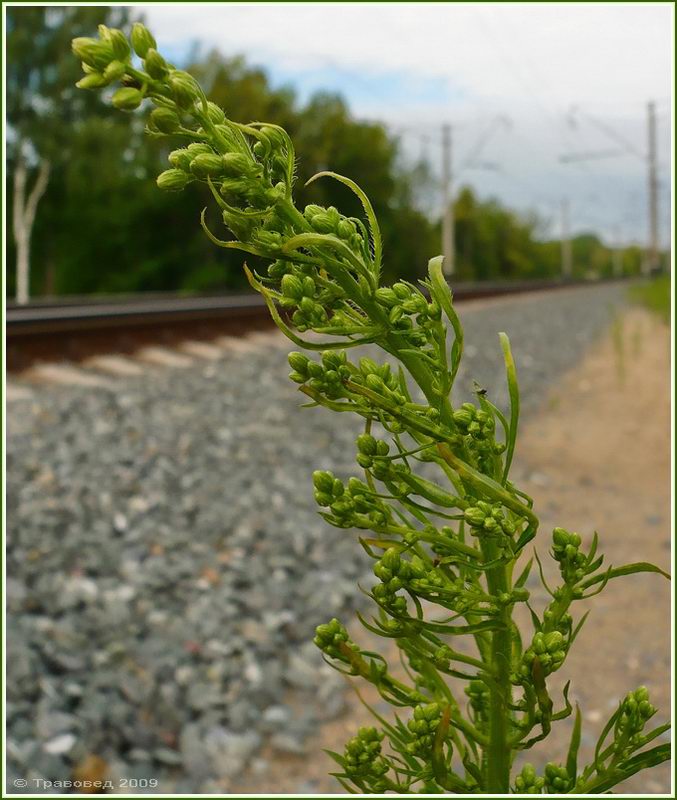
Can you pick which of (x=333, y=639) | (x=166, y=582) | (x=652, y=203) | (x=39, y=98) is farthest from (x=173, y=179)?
(x=652, y=203)

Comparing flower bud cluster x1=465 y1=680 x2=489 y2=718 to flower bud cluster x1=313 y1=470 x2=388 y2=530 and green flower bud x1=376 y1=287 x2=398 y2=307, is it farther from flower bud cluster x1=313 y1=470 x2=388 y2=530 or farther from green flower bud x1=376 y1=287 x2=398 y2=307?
green flower bud x1=376 y1=287 x2=398 y2=307

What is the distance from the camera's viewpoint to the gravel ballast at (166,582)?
4.25 metres

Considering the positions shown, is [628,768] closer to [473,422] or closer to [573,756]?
[573,756]

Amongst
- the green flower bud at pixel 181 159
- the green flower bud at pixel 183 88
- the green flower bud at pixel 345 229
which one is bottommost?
the green flower bud at pixel 345 229

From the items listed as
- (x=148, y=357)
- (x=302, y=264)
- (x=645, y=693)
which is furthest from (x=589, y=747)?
(x=148, y=357)

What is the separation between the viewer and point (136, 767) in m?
4.11

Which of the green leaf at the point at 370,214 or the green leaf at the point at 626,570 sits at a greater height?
the green leaf at the point at 370,214

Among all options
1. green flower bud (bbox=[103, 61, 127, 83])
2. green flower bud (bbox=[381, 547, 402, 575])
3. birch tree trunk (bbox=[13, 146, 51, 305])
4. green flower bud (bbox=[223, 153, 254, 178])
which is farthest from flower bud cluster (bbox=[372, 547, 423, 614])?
birch tree trunk (bbox=[13, 146, 51, 305])

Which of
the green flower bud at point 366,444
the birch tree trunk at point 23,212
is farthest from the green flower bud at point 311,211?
the birch tree trunk at point 23,212

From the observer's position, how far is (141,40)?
691 mm

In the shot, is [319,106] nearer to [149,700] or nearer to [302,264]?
[149,700]

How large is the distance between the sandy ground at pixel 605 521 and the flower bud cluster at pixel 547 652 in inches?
30.9

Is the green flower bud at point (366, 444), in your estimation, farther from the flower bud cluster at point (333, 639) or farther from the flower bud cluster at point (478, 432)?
the flower bud cluster at point (333, 639)

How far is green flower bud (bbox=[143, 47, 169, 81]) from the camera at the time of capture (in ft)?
2.27
